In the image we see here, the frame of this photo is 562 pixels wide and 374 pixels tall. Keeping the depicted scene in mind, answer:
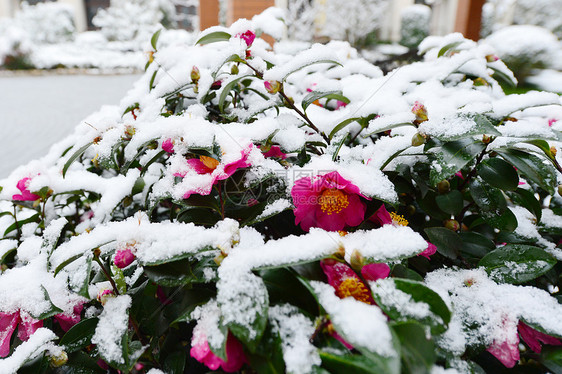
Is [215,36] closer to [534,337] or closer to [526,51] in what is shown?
[534,337]

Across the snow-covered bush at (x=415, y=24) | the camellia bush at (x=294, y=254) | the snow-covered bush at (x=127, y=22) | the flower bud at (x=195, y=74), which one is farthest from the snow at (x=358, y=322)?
the snow-covered bush at (x=127, y=22)

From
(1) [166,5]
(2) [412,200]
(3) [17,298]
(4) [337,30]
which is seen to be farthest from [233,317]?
(1) [166,5]

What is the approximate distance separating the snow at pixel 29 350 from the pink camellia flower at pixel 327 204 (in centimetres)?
35

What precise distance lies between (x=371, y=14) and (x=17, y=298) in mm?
11417

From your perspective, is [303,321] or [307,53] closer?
[303,321]

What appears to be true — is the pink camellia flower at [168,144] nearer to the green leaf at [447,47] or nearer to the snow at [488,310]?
the snow at [488,310]

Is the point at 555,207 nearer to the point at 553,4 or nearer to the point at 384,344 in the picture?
the point at 384,344

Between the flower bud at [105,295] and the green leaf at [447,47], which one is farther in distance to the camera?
the green leaf at [447,47]

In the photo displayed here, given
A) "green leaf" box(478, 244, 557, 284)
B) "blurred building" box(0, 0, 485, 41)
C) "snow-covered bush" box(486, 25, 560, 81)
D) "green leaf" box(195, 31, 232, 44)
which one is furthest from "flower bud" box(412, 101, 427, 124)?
"snow-covered bush" box(486, 25, 560, 81)

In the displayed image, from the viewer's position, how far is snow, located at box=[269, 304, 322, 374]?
31 centimetres

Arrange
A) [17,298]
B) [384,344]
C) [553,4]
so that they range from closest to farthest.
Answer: [384,344] → [17,298] → [553,4]

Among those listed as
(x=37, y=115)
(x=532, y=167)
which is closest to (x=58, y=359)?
(x=532, y=167)

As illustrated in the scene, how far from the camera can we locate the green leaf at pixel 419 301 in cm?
32

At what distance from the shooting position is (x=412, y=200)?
25.1 inches
